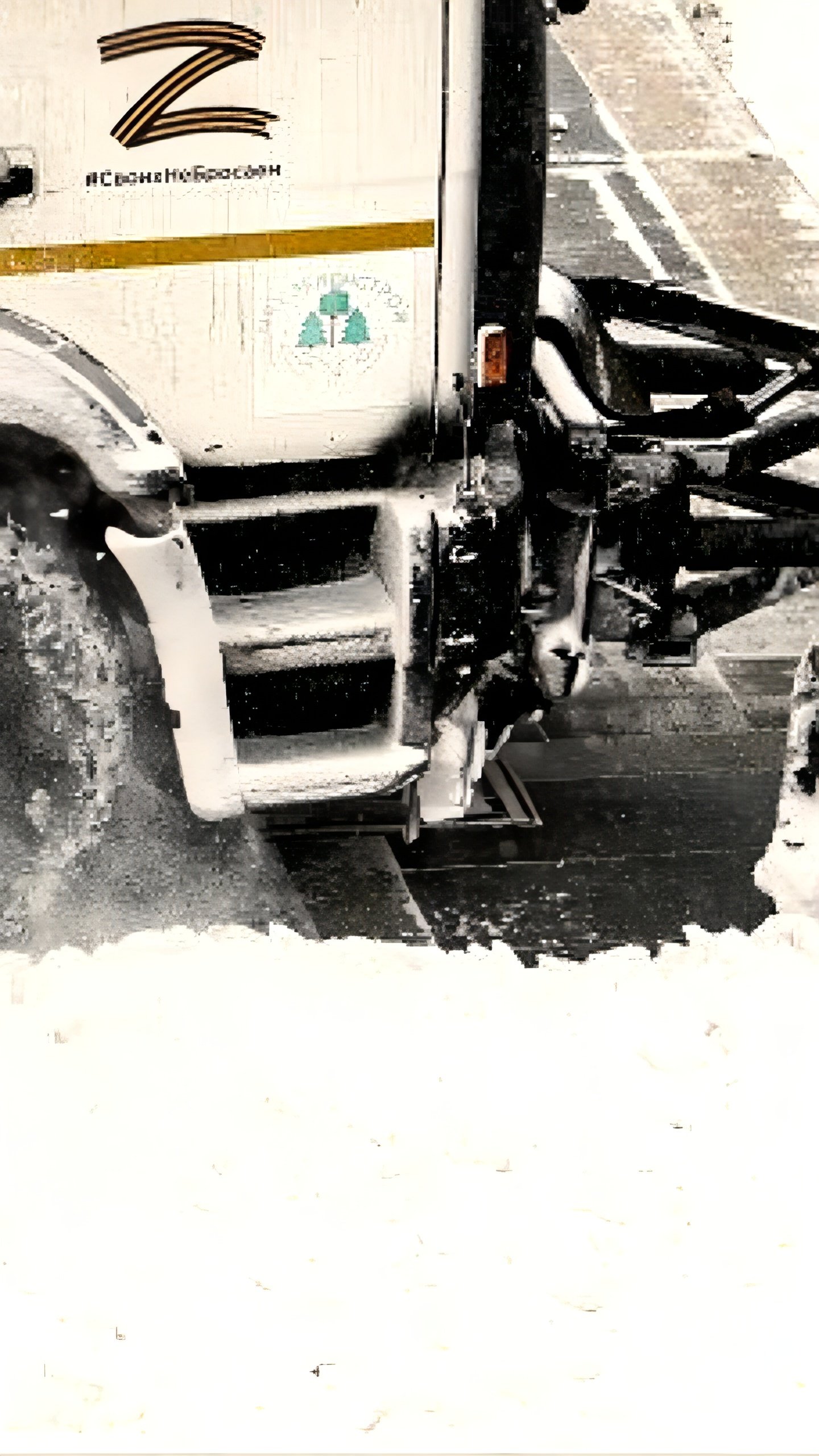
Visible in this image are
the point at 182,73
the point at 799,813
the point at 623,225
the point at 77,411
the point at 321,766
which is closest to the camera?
the point at 182,73

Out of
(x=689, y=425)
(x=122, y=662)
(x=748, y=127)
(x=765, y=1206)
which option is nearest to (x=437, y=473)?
(x=122, y=662)

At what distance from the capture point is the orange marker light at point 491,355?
5.09m

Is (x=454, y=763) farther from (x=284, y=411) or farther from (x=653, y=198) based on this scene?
(x=653, y=198)

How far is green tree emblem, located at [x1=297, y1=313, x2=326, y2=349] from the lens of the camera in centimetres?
495

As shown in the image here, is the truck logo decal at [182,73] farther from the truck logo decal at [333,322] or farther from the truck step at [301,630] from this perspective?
the truck step at [301,630]

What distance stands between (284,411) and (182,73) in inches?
31.3

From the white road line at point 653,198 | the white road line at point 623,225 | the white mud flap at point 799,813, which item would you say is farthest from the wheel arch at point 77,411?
the white road line at point 623,225

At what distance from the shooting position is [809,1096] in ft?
14.9

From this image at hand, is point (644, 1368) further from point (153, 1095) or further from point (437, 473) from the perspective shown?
point (437, 473)

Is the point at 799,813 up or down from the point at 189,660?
down

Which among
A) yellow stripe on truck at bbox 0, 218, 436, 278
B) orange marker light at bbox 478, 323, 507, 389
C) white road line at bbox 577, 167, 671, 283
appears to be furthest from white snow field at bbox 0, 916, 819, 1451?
white road line at bbox 577, 167, 671, 283

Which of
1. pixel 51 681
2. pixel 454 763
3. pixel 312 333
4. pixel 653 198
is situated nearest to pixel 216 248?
pixel 312 333

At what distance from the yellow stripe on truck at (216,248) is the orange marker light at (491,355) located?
26 centimetres

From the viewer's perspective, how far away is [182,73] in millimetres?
4648
